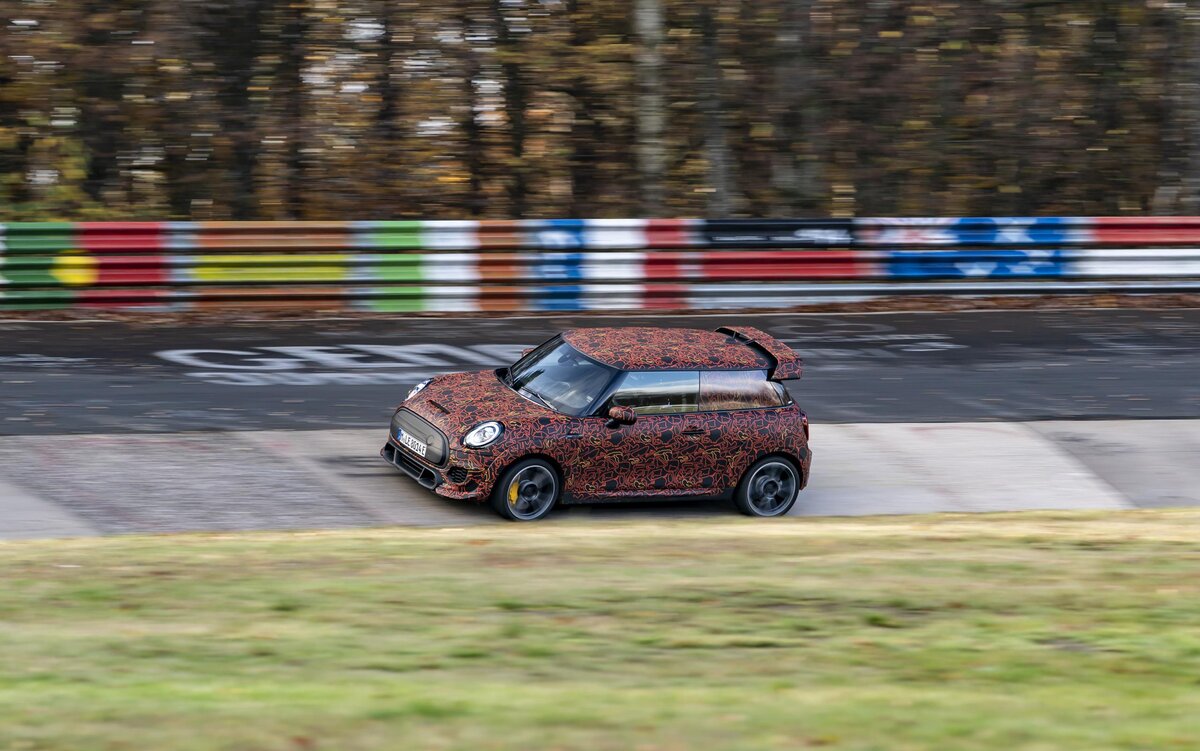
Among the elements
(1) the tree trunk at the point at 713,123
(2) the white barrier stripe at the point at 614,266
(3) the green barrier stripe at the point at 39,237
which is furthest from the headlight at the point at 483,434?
(1) the tree trunk at the point at 713,123

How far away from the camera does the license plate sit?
448 inches

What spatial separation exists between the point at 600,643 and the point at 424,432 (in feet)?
16.3

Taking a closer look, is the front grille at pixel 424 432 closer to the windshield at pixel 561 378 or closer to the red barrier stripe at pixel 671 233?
the windshield at pixel 561 378

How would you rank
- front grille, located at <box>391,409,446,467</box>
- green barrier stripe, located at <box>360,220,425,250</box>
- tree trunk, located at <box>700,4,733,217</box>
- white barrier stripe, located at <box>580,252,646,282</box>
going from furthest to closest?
1. tree trunk, located at <box>700,4,733,217</box>
2. white barrier stripe, located at <box>580,252,646,282</box>
3. green barrier stripe, located at <box>360,220,425,250</box>
4. front grille, located at <box>391,409,446,467</box>

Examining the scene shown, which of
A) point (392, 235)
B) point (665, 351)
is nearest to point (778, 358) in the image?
point (665, 351)

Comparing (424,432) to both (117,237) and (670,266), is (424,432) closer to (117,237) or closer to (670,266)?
(117,237)

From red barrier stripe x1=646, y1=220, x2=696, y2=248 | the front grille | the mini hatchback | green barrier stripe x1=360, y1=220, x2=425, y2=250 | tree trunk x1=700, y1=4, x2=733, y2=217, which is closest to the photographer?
the mini hatchback

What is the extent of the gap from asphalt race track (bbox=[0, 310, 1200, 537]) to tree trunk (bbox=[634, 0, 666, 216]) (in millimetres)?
5342

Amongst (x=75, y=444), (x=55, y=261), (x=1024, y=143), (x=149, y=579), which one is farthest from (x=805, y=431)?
(x=1024, y=143)

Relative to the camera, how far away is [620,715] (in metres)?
5.51

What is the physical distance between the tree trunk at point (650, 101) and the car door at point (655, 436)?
13.2 m

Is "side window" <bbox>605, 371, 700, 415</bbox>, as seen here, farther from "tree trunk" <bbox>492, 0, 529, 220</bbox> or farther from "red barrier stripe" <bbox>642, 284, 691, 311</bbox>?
"tree trunk" <bbox>492, 0, 529, 220</bbox>

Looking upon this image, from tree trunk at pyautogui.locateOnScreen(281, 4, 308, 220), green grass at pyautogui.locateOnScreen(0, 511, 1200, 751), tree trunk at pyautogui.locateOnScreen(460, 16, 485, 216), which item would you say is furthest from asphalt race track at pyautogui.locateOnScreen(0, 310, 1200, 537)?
tree trunk at pyautogui.locateOnScreen(460, 16, 485, 216)

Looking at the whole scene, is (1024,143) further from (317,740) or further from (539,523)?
(317,740)
